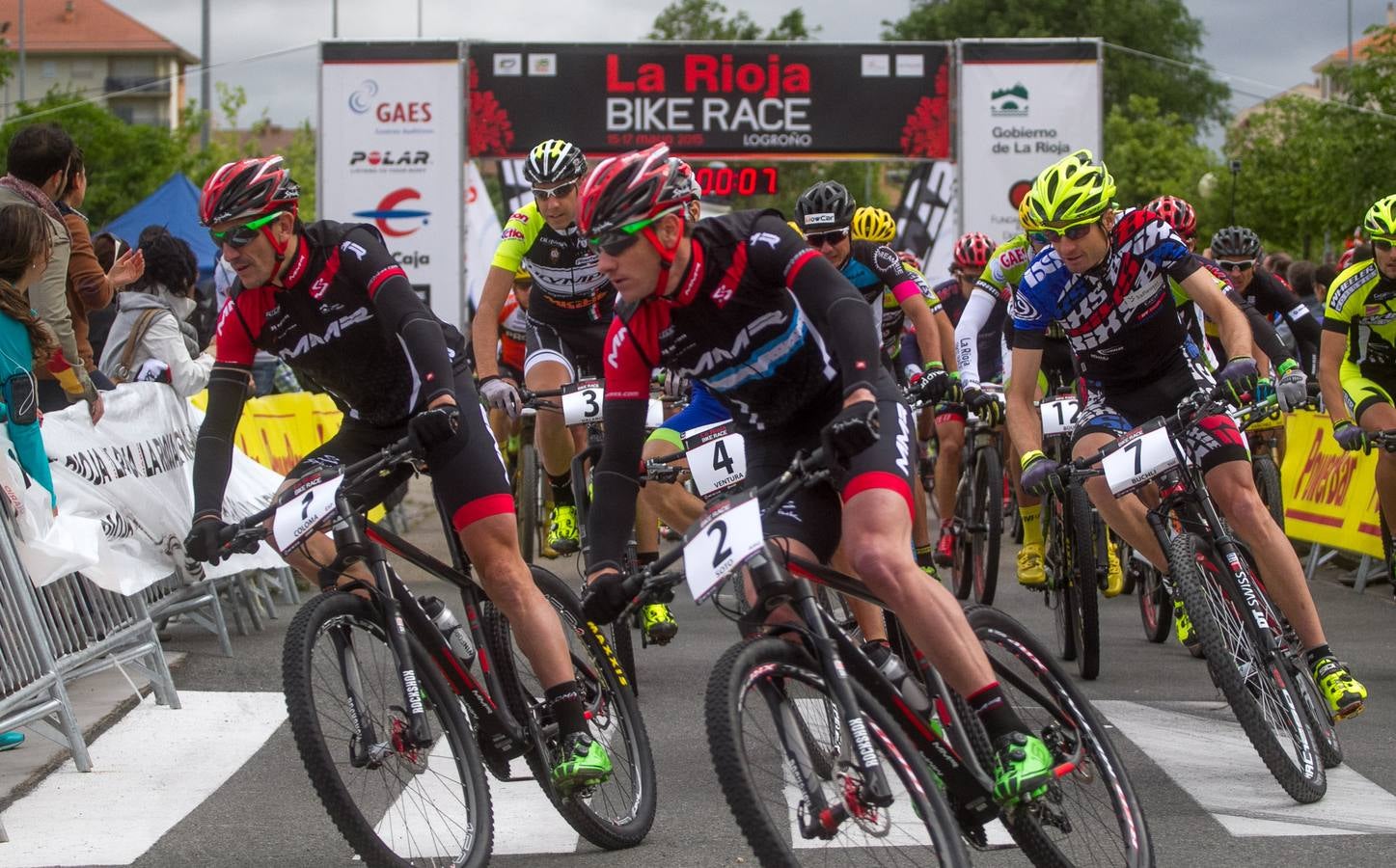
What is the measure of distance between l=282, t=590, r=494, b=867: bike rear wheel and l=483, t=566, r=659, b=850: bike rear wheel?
400 millimetres

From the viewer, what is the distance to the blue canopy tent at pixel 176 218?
1925cm

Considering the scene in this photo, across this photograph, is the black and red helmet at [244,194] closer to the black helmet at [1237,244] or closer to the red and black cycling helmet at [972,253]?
the red and black cycling helmet at [972,253]

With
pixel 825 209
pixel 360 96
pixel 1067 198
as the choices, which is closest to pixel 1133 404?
pixel 1067 198

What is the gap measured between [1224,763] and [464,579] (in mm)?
2867

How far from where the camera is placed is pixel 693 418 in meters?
7.97

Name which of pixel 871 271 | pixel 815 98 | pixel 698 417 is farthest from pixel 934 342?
pixel 815 98

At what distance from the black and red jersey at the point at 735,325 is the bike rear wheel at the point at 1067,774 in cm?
83

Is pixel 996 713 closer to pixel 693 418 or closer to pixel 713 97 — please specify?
pixel 693 418

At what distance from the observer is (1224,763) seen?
6.65 meters

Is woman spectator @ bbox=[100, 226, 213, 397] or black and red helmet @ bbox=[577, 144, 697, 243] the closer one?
black and red helmet @ bbox=[577, 144, 697, 243]

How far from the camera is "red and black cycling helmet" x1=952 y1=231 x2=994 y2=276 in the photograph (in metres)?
13.1

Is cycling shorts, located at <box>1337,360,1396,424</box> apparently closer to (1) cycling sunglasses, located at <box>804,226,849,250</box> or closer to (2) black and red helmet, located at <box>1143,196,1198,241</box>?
(2) black and red helmet, located at <box>1143,196,1198,241</box>

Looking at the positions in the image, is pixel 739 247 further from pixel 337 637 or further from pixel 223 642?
pixel 223 642

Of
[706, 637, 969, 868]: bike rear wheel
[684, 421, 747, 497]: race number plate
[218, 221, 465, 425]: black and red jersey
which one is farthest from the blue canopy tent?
[706, 637, 969, 868]: bike rear wheel
